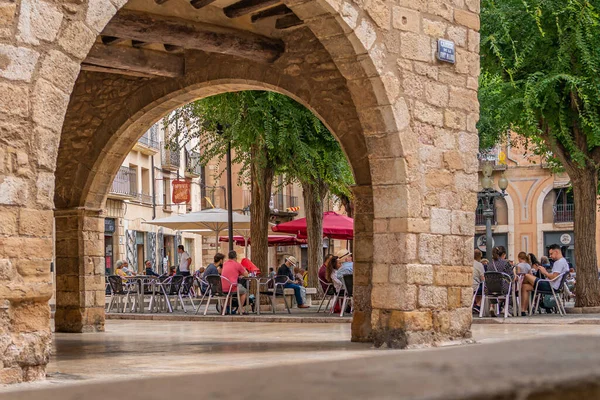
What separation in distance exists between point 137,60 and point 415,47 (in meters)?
3.38

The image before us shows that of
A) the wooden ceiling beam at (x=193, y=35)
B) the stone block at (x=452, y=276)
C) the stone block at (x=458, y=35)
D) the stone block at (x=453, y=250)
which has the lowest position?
the stone block at (x=452, y=276)

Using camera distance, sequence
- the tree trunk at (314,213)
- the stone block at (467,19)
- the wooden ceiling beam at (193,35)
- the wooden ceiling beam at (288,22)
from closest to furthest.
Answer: the stone block at (467,19) < the wooden ceiling beam at (193,35) < the wooden ceiling beam at (288,22) < the tree trunk at (314,213)

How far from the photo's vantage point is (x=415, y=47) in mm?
8359

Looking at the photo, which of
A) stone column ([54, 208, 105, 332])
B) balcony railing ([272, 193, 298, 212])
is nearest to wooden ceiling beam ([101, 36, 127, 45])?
stone column ([54, 208, 105, 332])

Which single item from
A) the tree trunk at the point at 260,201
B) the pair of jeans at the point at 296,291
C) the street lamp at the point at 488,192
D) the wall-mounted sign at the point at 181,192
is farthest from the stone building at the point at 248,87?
the wall-mounted sign at the point at 181,192

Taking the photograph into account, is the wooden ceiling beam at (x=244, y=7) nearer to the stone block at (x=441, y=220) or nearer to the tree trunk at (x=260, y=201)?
the stone block at (x=441, y=220)

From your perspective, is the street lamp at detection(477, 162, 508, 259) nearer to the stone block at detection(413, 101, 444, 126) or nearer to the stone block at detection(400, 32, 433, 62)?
the stone block at detection(413, 101, 444, 126)

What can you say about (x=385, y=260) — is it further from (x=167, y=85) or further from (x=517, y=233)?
(x=517, y=233)

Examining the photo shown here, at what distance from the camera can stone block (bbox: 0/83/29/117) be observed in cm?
557

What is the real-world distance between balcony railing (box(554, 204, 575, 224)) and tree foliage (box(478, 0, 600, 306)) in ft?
86.9

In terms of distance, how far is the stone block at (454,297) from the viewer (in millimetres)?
8570

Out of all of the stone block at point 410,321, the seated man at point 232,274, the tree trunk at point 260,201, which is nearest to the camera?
the stone block at point 410,321

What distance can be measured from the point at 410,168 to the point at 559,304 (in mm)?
6741

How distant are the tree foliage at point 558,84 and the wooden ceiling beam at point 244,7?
13.8ft
